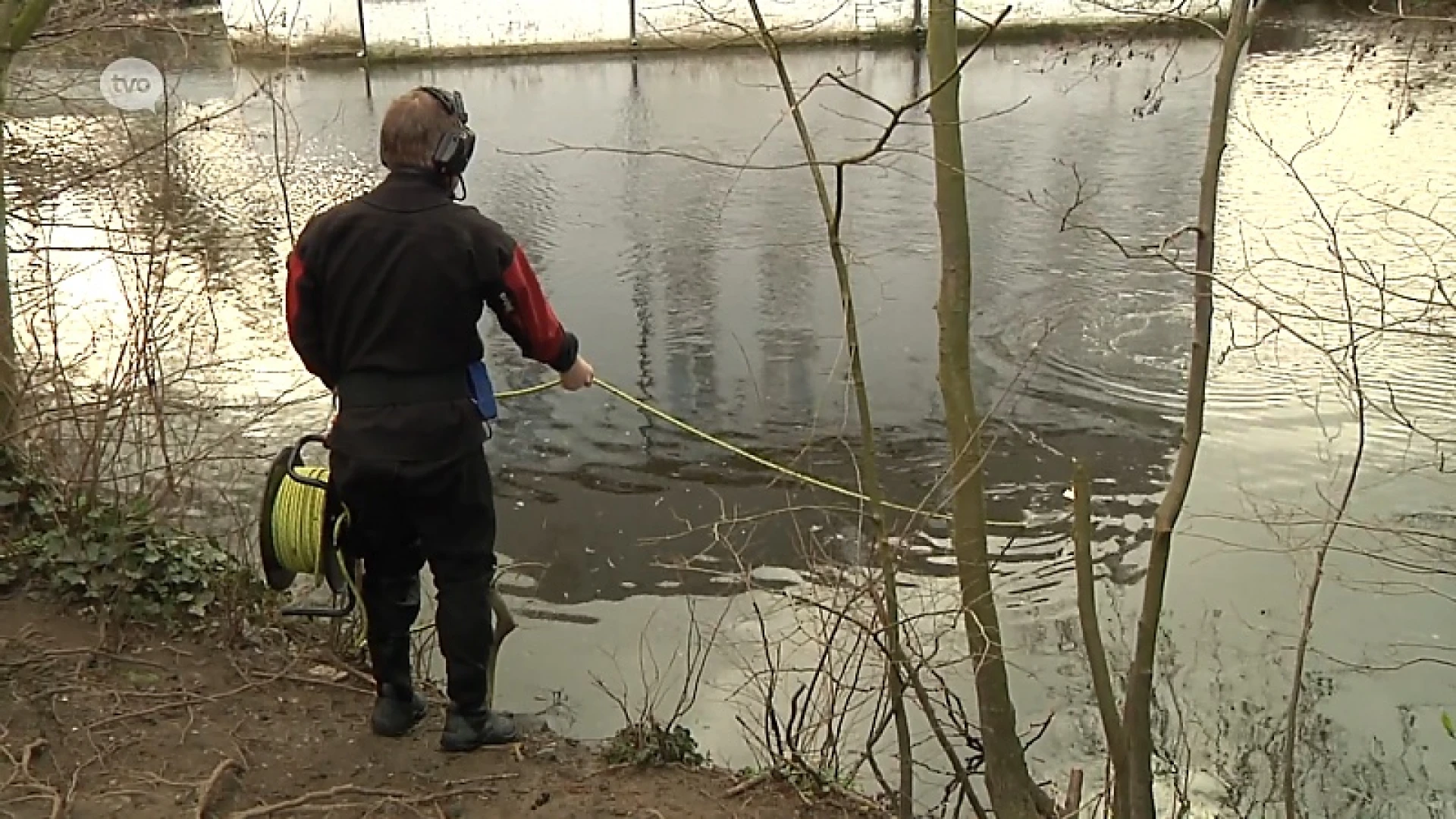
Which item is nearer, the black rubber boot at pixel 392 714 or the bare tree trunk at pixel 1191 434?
the bare tree trunk at pixel 1191 434

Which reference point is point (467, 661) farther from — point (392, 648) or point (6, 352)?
point (6, 352)

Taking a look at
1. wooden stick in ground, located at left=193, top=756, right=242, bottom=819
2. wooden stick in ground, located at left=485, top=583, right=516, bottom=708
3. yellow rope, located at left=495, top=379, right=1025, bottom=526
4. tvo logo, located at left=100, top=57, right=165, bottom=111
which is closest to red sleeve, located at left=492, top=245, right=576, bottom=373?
yellow rope, located at left=495, top=379, right=1025, bottom=526

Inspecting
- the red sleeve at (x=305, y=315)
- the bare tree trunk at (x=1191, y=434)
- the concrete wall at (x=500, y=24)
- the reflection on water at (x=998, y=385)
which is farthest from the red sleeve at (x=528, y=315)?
the concrete wall at (x=500, y=24)

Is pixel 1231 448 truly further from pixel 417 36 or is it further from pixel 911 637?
pixel 417 36

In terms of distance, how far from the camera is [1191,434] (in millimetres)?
3604

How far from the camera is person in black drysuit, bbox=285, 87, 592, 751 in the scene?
340cm

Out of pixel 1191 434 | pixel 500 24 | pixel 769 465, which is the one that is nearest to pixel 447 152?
pixel 1191 434

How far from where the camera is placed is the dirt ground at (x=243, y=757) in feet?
12.0

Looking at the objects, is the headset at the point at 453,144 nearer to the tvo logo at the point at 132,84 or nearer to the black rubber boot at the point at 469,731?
the black rubber boot at the point at 469,731

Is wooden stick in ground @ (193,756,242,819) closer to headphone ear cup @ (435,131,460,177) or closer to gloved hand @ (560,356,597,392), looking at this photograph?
gloved hand @ (560,356,597,392)

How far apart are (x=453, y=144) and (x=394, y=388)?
2.03ft

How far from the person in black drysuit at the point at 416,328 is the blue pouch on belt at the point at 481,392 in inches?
0.8

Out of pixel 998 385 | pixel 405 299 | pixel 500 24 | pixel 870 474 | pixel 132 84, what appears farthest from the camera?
pixel 500 24

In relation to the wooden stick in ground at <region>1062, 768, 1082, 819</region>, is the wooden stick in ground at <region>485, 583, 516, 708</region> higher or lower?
higher
